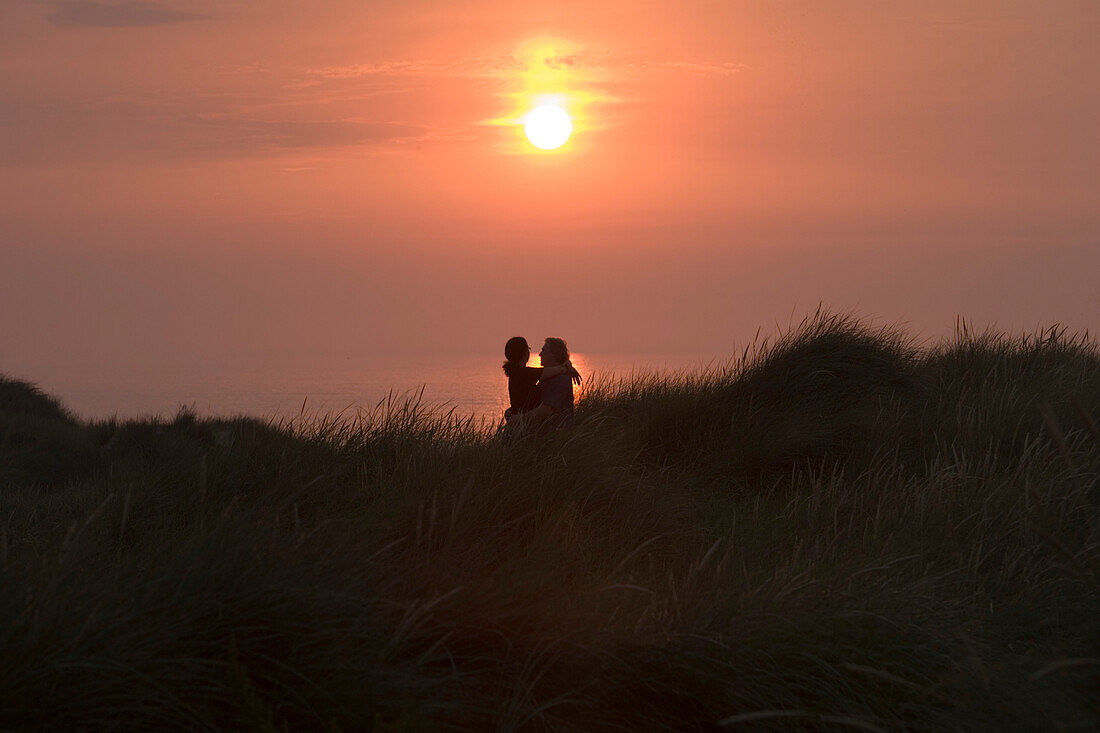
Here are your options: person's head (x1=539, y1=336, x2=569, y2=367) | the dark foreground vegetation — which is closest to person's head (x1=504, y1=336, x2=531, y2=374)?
person's head (x1=539, y1=336, x2=569, y2=367)

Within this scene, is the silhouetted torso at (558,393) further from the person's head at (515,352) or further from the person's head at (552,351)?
the person's head at (515,352)

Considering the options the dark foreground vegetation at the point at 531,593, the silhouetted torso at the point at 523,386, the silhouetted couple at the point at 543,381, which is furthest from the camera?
the silhouetted torso at the point at 523,386

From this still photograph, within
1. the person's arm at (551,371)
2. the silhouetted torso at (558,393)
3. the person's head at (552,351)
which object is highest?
the person's head at (552,351)

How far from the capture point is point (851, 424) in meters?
9.50

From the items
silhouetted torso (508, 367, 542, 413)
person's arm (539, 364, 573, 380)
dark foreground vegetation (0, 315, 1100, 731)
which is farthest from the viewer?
silhouetted torso (508, 367, 542, 413)

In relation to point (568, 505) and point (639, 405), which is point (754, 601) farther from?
point (639, 405)

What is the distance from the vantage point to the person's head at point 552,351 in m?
9.41

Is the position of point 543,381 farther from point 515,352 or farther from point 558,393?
point 515,352

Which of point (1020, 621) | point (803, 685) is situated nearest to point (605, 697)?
point (803, 685)

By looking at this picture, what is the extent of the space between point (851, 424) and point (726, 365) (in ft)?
6.21

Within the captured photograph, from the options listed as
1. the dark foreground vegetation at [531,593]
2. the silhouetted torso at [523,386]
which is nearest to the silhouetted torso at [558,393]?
the silhouetted torso at [523,386]

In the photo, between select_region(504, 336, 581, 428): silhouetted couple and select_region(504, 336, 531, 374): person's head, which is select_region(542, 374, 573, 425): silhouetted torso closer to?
select_region(504, 336, 581, 428): silhouetted couple

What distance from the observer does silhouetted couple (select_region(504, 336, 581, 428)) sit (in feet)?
30.1

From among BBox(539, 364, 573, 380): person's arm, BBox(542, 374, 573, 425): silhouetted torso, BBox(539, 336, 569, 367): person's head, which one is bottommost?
BBox(542, 374, 573, 425): silhouetted torso
